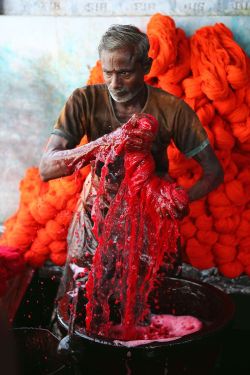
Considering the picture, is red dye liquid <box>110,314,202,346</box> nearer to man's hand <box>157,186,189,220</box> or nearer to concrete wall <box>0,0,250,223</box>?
man's hand <box>157,186,189,220</box>

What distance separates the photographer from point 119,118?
2902 mm

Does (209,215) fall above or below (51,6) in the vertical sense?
below

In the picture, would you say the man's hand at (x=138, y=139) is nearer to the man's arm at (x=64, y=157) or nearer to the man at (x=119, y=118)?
the man's arm at (x=64, y=157)

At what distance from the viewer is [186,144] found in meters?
2.96

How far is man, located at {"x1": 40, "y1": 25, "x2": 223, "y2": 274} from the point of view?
271 centimetres

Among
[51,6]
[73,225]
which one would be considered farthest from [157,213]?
[51,6]

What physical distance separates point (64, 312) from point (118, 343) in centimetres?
34

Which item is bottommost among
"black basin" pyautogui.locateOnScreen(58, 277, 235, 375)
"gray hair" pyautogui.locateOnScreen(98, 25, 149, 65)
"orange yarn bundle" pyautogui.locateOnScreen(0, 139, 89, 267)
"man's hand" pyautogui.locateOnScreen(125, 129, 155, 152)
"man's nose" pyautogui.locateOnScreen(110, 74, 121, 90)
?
"orange yarn bundle" pyautogui.locateOnScreen(0, 139, 89, 267)

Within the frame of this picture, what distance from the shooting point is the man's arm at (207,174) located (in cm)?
298

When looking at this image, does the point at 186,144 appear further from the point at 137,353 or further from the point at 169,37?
the point at 137,353

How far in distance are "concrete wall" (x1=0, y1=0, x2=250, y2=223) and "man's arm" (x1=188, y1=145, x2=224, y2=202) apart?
1089 mm

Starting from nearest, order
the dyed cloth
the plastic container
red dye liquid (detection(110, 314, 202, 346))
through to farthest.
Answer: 1. the plastic container
2. red dye liquid (detection(110, 314, 202, 346))
3. the dyed cloth

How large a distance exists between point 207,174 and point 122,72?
2.14ft

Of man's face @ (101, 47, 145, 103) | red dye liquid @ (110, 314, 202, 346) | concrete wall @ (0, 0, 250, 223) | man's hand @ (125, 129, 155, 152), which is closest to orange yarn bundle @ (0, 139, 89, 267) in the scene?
concrete wall @ (0, 0, 250, 223)
